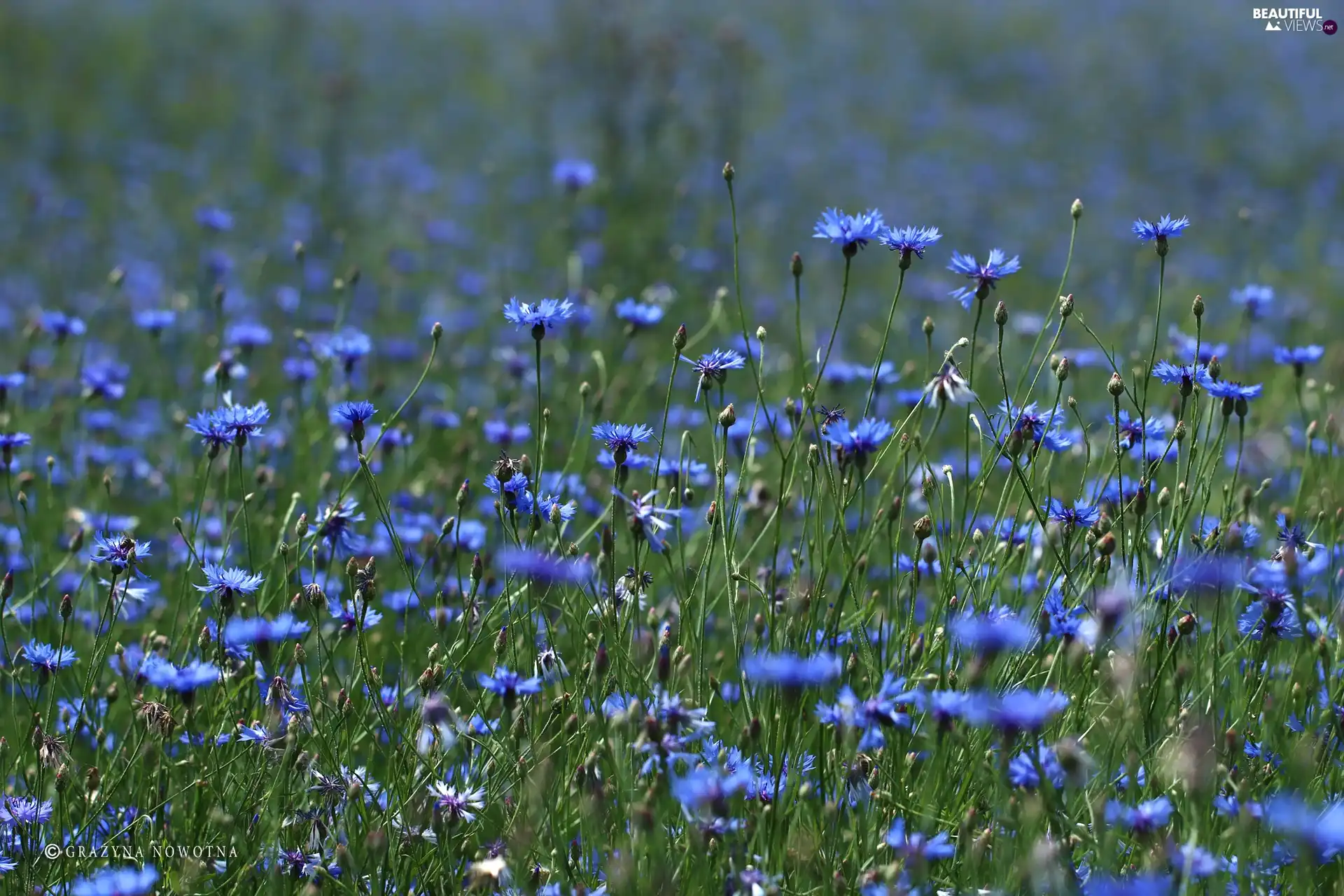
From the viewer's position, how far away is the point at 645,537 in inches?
82.0

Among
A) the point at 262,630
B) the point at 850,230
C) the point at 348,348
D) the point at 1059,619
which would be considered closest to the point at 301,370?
the point at 348,348

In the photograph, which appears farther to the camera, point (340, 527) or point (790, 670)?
point (340, 527)

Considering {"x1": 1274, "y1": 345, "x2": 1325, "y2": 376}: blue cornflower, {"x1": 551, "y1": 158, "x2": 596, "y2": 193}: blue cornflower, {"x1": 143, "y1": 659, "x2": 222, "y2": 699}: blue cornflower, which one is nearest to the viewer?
{"x1": 143, "y1": 659, "x2": 222, "y2": 699}: blue cornflower

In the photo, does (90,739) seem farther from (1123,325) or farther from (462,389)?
(1123,325)

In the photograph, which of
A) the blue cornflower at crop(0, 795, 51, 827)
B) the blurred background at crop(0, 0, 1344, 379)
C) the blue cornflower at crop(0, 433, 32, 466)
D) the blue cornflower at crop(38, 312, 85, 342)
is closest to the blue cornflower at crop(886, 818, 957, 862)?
the blue cornflower at crop(0, 795, 51, 827)

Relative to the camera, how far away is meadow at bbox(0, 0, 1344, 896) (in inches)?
75.0

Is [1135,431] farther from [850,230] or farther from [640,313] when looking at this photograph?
[640,313]

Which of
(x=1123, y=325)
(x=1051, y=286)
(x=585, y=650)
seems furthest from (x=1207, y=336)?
(x=585, y=650)

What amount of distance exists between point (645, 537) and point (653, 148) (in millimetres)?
4872

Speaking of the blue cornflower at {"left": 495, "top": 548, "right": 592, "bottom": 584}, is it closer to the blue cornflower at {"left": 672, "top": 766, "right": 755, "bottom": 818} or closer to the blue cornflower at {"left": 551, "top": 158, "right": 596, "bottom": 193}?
the blue cornflower at {"left": 672, "top": 766, "right": 755, "bottom": 818}

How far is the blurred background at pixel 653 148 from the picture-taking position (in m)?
6.67

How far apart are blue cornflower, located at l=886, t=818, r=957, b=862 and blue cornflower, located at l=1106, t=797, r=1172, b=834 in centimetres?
25

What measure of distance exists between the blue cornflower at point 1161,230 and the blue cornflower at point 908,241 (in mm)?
381

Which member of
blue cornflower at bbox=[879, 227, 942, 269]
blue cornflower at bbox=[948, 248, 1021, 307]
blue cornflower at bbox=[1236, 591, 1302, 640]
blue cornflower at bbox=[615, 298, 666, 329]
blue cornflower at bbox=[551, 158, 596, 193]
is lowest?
blue cornflower at bbox=[1236, 591, 1302, 640]
